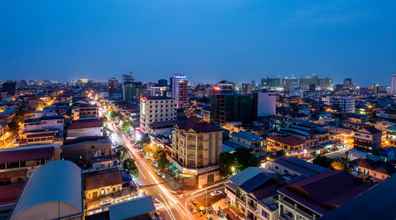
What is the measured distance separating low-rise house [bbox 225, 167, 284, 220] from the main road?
3397mm

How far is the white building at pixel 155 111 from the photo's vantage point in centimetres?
3259

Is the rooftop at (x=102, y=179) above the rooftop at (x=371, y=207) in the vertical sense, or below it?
below

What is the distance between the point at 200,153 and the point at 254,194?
7.61m

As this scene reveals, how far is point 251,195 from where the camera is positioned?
13.4 meters

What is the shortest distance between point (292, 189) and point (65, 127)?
30678 mm

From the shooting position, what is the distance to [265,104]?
43875mm

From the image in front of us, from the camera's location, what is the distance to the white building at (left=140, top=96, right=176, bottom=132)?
3259 centimetres

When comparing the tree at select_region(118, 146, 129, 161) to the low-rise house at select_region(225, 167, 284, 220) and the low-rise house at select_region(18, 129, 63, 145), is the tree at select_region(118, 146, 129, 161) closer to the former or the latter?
the low-rise house at select_region(18, 129, 63, 145)

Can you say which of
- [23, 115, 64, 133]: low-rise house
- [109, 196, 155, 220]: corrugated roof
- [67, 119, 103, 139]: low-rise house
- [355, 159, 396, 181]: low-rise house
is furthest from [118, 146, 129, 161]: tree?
[355, 159, 396, 181]: low-rise house

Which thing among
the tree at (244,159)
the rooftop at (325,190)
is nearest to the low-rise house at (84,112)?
the tree at (244,159)

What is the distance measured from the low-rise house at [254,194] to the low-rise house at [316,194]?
100cm

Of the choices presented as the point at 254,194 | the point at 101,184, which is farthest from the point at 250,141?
the point at 101,184

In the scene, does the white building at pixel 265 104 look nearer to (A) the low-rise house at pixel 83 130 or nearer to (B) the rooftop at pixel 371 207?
(A) the low-rise house at pixel 83 130

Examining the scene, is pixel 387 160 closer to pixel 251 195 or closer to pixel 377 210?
pixel 251 195
